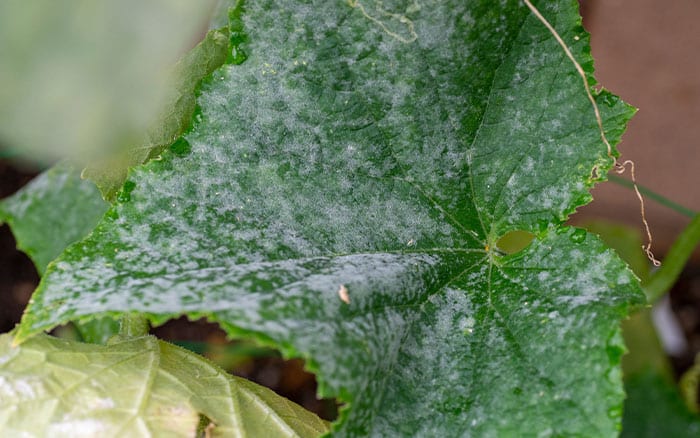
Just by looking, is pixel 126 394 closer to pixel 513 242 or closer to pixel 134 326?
pixel 134 326

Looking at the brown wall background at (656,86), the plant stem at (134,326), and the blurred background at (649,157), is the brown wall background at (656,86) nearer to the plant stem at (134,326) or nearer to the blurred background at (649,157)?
the blurred background at (649,157)

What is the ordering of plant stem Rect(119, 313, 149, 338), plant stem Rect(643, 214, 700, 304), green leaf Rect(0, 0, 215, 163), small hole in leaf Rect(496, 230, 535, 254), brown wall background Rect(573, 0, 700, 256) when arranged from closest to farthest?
green leaf Rect(0, 0, 215, 163) < plant stem Rect(119, 313, 149, 338) < plant stem Rect(643, 214, 700, 304) < small hole in leaf Rect(496, 230, 535, 254) < brown wall background Rect(573, 0, 700, 256)

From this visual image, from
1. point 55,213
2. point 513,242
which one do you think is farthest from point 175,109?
point 513,242

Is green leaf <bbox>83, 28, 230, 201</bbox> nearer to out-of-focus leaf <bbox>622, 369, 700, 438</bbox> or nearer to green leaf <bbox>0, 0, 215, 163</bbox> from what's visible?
green leaf <bbox>0, 0, 215, 163</bbox>

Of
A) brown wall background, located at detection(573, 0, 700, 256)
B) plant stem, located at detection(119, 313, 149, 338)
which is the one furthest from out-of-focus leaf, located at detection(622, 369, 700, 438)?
plant stem, located at detection(119, 313, 149, 338)

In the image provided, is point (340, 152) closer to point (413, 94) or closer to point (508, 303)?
point (413, 94)

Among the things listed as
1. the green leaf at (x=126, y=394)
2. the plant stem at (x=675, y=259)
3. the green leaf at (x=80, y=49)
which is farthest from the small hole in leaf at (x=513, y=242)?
the green leaf at (x=80, y=49)
